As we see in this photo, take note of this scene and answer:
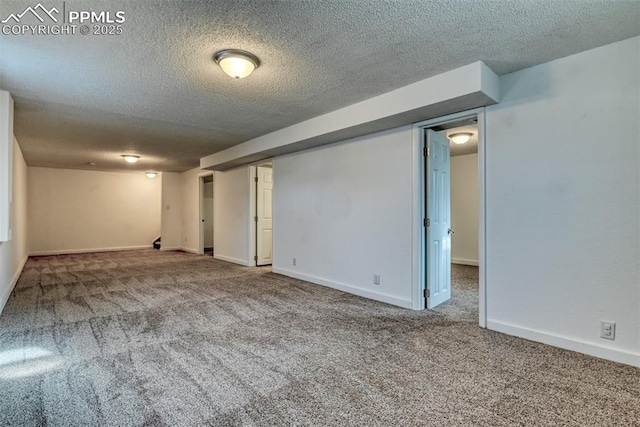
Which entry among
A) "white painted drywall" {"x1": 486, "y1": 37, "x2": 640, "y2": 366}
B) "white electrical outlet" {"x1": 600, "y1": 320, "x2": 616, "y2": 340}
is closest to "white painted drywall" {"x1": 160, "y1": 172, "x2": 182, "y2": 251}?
"white painted drywall" {"x1": 486, "y1": 37, "x2": 640, "y2": 366}

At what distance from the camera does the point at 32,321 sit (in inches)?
129

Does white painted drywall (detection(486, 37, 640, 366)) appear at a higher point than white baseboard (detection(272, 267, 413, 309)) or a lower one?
higher

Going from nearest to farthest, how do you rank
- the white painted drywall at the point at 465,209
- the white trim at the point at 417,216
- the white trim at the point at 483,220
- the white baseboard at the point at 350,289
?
the white trim at the point at 483,220 → the white trim at the point at 417,216 → the white baseboard at the point at 350,289 → the white painted drywall at the point at 465,209

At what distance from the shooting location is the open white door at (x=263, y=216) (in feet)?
22.1

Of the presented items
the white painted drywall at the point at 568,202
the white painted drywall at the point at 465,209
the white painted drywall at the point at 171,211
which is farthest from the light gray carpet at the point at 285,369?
the white painted drywall at the point at 171,211

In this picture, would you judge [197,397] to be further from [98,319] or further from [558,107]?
[558,107]

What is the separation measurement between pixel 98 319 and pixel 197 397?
2117 mm

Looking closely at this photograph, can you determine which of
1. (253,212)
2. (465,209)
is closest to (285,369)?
(253,212)

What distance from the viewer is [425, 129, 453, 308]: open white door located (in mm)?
3754

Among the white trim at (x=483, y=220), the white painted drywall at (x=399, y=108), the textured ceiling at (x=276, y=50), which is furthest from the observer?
the white trim at (x=483, y=220)

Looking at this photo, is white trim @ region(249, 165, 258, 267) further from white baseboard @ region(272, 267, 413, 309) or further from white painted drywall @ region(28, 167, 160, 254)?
white painted drywall @ region(28, 167, 160, 254)

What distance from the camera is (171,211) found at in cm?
966

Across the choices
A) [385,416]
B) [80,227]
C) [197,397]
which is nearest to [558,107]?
[385,416]

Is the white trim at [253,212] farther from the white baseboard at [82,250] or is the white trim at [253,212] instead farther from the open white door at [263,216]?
the white baseboard at [82,250]
